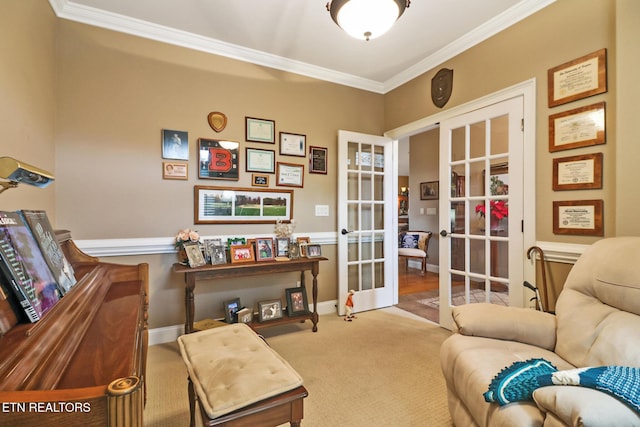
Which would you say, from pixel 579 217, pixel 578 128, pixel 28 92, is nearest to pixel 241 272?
Result: pixel 28 92

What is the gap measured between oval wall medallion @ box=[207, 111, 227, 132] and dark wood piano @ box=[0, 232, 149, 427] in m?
1.92

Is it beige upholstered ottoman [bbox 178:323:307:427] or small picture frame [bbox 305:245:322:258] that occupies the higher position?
small picture frame [bbox 305:245:322:258]

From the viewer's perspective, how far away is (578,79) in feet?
6.76

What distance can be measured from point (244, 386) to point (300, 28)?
2.75 m

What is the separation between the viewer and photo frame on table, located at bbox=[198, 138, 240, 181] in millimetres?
2830

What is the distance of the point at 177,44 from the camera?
2740 mm

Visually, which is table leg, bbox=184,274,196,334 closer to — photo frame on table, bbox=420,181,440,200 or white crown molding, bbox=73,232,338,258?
white crown molding, bbox=73,232,338,258

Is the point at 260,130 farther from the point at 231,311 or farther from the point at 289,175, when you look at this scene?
the point at 231,311

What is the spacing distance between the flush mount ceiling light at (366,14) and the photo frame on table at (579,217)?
1766mm

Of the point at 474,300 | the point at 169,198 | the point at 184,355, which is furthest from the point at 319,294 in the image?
the point at 184,355

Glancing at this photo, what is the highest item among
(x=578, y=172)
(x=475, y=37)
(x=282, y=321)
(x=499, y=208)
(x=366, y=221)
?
(x=475, y=37)

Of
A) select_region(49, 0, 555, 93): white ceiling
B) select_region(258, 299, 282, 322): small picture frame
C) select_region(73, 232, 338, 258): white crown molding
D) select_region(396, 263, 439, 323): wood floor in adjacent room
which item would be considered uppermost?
select_region(49, 0, 555, 93): white ceiling

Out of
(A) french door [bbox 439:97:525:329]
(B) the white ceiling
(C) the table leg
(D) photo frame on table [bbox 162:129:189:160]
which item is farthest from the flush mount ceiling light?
(C) the table leg

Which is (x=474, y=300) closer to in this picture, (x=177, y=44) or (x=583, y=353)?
(x=583, y=353)
